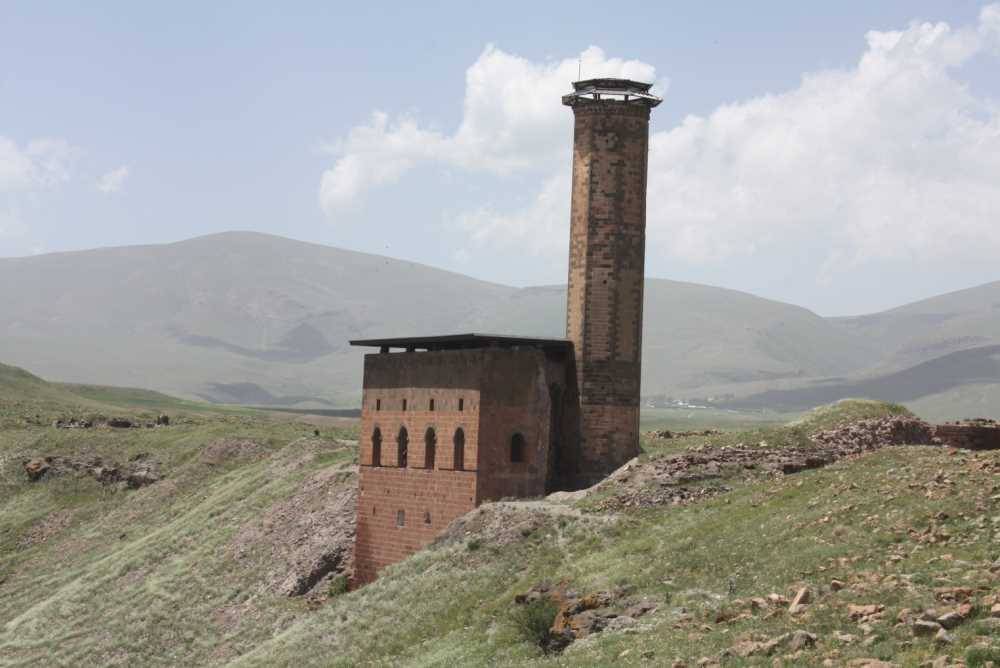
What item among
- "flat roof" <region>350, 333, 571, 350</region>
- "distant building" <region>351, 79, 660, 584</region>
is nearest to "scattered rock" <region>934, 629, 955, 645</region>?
"flat roof" <region>350, 333, 571, 350</region>

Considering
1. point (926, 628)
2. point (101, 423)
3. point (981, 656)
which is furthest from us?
point (101, 423)

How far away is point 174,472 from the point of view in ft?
231

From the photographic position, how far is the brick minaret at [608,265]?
4562 cm

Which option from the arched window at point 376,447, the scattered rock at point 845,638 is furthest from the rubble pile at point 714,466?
the scattered rock at point 845,638

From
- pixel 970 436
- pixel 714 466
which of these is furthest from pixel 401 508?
pixel 970 436

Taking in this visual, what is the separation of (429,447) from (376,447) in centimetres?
297

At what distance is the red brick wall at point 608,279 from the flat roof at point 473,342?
1203 mm

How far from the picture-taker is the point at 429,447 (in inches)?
1791

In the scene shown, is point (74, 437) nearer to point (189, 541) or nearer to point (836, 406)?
point (189, 541)

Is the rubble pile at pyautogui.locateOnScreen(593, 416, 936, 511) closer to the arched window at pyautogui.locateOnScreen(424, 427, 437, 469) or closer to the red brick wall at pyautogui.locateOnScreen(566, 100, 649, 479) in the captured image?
the red brick wall at pyautogui.locateOnScreen(566, 100, 649, 479)

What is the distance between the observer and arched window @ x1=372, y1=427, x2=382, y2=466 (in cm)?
4762

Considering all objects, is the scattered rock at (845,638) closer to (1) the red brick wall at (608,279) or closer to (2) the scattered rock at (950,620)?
(2) the scattered rock at (950,620)

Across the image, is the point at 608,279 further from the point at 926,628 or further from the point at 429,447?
the point at 926,628

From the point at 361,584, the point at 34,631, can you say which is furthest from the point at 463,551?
the point at 34,631
